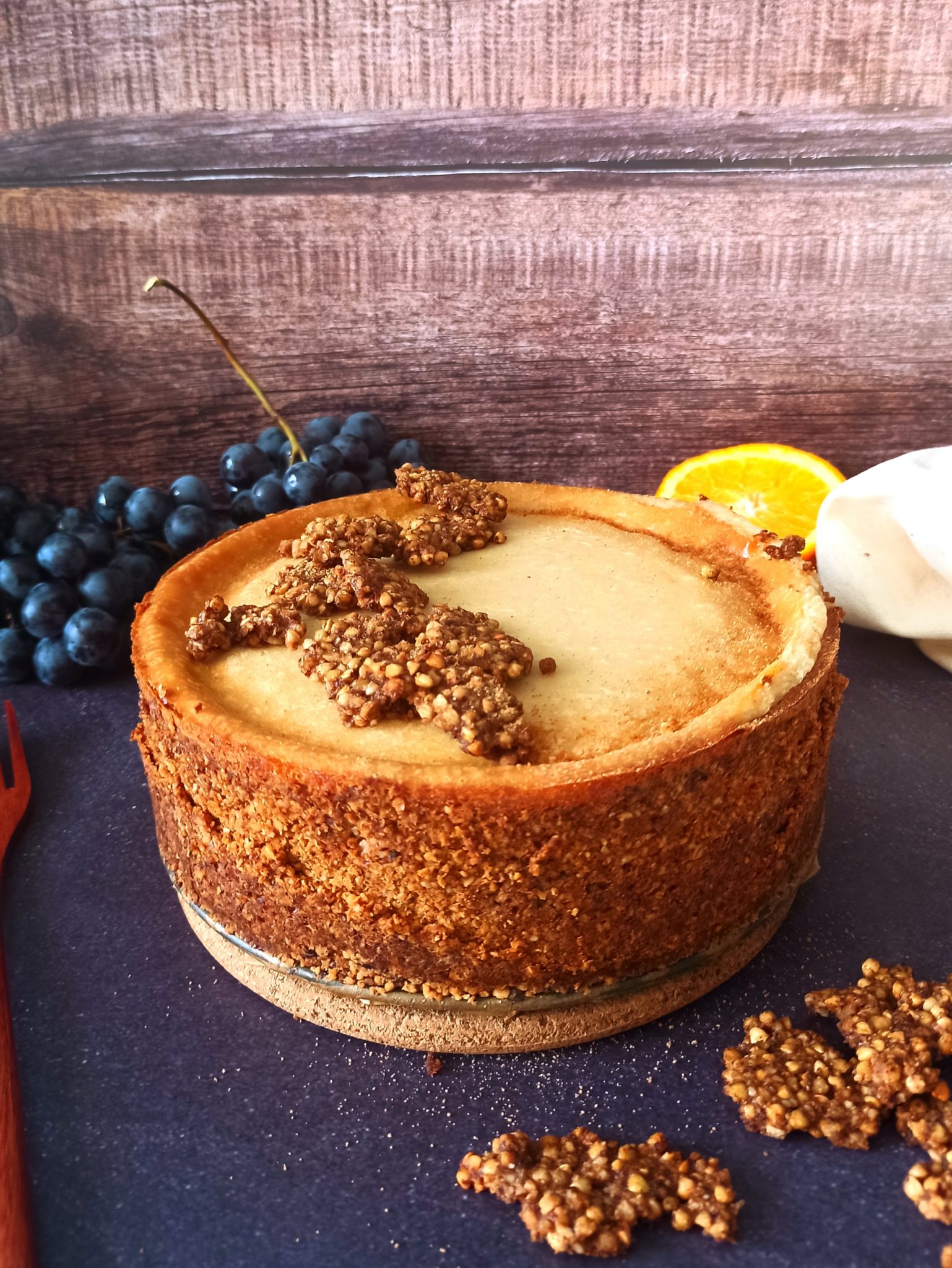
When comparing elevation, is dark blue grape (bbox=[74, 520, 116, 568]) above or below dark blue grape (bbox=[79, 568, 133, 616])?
above

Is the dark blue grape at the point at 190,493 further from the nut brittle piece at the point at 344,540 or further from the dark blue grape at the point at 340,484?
the nut brittle piece at the point at 344,540

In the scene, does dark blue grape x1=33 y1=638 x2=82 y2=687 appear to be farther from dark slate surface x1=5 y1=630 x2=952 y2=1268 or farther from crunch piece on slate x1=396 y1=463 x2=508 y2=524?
crunch piece on slate x1=396 y1=463 x2=508 y2=524

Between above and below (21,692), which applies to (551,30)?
above

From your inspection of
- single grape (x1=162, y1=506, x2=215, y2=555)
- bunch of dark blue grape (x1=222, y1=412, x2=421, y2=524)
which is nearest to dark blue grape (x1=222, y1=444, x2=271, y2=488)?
bunch of dark blue grape (x1=222, y1=412, x2=421, y2=524)

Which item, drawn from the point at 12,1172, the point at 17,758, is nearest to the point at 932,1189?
the point at 12,1172

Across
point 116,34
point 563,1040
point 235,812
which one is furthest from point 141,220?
point 563,1040

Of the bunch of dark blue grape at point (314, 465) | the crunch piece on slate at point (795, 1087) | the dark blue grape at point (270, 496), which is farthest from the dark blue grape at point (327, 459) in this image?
the crunch piece on slate at point (795, 1087)

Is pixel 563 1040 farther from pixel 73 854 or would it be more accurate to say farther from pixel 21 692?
pixel 21 692
